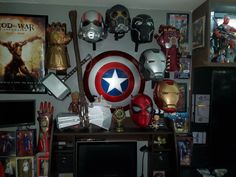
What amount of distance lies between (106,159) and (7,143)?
3.10ft

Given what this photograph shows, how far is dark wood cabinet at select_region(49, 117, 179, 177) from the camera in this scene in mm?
2248

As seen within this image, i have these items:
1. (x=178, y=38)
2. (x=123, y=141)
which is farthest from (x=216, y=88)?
(x=123, y=141)

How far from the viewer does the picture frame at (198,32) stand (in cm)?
234

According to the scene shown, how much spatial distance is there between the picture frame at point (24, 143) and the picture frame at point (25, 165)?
47 mm

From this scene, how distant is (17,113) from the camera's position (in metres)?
2.39

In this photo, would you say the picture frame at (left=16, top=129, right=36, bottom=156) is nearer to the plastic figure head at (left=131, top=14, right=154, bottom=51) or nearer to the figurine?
the plastic figure head at (left=131, top=14, right=154, bottom=51)

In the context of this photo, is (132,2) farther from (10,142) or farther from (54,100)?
(10,142)

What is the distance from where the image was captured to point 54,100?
8.50 feet

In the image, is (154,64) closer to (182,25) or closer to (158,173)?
(182,25)

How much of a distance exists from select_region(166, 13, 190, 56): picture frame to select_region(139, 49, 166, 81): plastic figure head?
406 mm

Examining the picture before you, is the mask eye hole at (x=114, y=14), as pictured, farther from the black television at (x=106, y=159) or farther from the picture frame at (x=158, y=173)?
the picture frame at (x=158, y=173)

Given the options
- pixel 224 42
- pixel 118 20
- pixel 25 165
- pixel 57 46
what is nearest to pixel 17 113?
pixel 25 165

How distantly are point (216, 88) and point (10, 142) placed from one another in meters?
1.99

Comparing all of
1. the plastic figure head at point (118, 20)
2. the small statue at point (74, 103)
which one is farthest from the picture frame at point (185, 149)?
the plastic figure head at point (118, 20)
